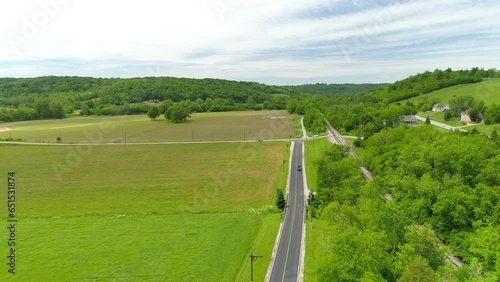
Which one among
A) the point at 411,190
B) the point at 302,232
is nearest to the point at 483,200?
the point at 411,190

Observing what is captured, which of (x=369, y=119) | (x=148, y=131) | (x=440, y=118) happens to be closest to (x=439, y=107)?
(x=440, y=118)

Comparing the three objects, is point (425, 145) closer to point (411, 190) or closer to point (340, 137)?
point (411, 190)

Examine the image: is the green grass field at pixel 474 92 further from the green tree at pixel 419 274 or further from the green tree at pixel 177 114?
the green tree at pixel 419 274

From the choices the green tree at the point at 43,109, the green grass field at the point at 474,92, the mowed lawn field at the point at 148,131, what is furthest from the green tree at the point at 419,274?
the green tree at the point at 43,109

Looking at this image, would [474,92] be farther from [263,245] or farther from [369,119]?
[263,245]

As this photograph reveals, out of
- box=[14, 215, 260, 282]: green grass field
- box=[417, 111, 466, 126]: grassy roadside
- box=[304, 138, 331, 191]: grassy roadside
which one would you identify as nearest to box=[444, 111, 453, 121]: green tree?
box=[417, 111, 466, 126]: grassy roadside
